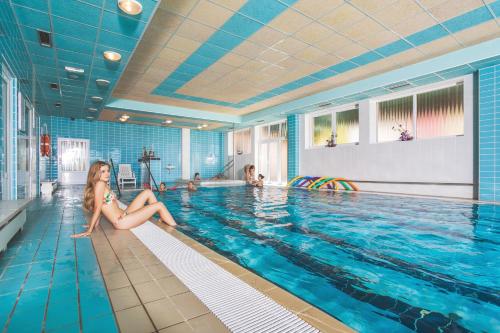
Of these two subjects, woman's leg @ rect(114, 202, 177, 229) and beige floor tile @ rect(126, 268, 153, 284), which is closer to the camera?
beige floor tile @ rect(126, 268, 153, 284)

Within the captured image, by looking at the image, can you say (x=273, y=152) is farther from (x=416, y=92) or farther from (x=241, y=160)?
(x=416, y=92)

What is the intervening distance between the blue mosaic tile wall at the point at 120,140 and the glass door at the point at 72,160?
0.19 metres

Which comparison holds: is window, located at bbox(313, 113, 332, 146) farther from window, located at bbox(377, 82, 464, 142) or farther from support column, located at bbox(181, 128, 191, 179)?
support column, located at bbox(181, 128, 191, 179)

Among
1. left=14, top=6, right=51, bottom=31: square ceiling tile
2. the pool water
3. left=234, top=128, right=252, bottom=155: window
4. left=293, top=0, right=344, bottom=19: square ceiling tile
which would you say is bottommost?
the pool water

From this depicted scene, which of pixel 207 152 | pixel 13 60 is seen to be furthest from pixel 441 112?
pixel 207 152

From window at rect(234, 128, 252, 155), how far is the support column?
2.99m

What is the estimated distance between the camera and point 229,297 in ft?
5.01

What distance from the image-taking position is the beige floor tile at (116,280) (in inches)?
66.9

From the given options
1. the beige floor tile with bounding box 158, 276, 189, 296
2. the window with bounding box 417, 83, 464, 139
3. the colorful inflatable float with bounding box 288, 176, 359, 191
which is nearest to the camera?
the beige floor tile with bounding box 158, 276, 189, 296

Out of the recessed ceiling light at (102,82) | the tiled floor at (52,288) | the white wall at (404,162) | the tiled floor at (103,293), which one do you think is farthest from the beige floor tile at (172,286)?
the white wall at (404,162)

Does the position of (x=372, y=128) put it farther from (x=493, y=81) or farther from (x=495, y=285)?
(x=495, y=285)

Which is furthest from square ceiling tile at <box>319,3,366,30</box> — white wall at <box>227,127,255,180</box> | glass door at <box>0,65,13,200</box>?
white wall at <box>227,127,255,180</box>

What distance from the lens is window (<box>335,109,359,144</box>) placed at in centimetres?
939

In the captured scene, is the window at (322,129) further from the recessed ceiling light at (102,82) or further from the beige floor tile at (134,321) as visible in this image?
the beige floor tile at (134,321)
